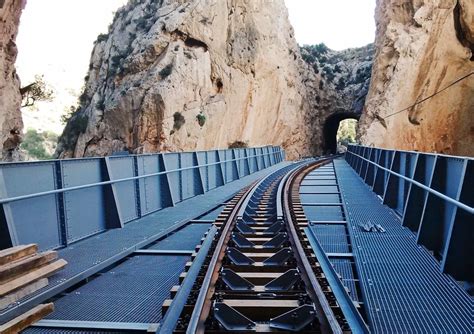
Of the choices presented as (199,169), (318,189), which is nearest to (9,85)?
(199,169)

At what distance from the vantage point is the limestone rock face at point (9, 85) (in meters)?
22.4

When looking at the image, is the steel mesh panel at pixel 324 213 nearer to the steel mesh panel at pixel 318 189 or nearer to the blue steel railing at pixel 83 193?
the steel mesh panel at pixel 318 189

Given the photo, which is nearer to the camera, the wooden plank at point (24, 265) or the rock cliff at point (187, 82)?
the wooden plank at point (24, 265)

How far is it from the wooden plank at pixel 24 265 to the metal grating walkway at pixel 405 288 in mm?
3933

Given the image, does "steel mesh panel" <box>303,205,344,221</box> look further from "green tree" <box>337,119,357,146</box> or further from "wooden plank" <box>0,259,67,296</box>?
"green tree" <box>337,119,357,146</box>

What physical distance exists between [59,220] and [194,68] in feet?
99.4

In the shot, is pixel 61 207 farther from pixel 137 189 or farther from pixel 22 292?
pixel 137 189

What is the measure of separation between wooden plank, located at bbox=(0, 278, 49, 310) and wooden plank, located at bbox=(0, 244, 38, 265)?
450 millimetres

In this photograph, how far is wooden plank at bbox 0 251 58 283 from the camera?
15.2 ft

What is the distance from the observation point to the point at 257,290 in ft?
14.2

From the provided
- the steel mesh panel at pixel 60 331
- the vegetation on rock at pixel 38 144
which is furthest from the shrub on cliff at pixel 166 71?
the vegetation on rock at pixel 38 144

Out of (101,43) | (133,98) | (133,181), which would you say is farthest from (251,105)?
(133,181)

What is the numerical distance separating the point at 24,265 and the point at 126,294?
51.5 inches

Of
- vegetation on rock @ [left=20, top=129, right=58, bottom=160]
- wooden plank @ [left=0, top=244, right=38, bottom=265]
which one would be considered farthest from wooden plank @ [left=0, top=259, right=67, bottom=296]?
vegetation on rock @ [left=20, top=129, right=58, bottom=160]
